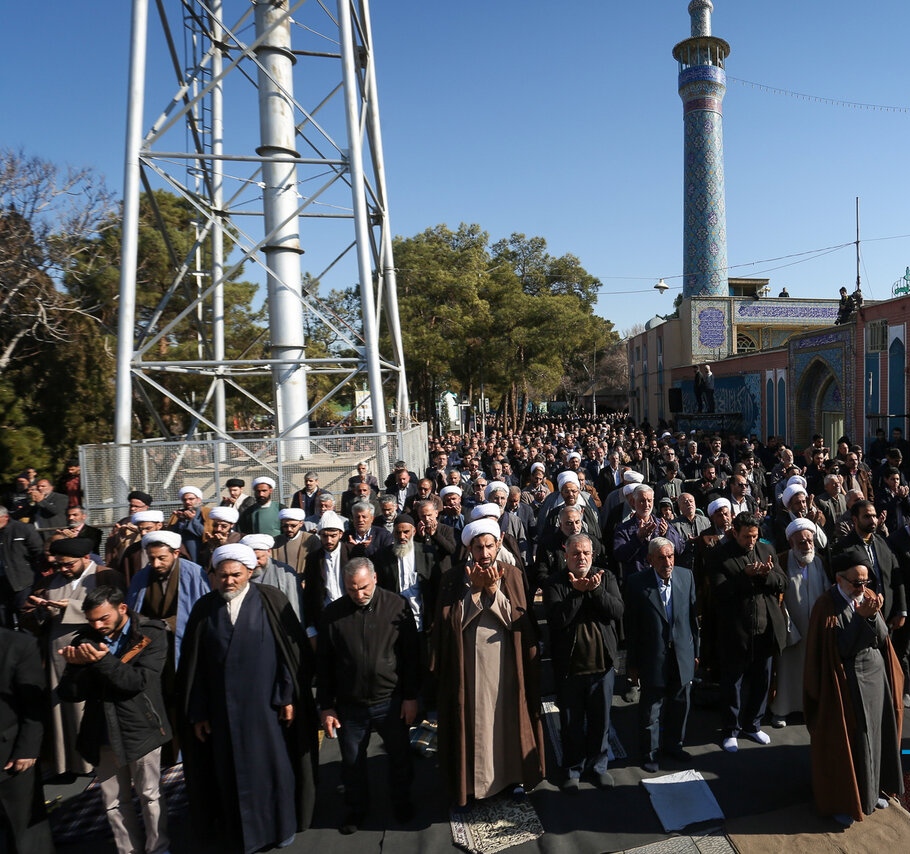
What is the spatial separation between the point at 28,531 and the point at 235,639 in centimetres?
405

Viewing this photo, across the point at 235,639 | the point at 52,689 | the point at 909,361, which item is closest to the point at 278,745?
the point at 235,639

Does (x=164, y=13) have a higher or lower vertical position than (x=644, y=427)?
higher

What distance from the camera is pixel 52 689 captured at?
154 inches

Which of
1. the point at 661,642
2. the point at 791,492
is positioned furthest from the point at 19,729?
the point at 791,492

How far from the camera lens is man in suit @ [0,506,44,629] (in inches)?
219

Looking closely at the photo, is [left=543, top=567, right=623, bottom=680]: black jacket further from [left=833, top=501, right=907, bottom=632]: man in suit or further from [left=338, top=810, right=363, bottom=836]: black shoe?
[left=833, top=501, right=907, bottom=632]: man in suit

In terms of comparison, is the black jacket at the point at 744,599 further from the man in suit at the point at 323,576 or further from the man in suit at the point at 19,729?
the man in suit at the point at 19,729

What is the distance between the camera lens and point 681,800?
3.65 meters

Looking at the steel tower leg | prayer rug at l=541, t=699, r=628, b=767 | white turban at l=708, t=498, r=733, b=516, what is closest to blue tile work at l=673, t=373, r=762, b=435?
white turban at l=708, t=498, r=733, b=516

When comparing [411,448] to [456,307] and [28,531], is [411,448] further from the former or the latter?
[456,307]

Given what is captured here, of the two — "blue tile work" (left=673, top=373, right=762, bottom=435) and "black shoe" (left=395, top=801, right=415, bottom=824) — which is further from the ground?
"blue tile work" (left=673, top=373, right=762, bottom=435)

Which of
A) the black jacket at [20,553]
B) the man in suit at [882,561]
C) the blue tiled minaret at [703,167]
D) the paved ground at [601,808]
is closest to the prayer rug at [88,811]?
the paved ground at [601,808]

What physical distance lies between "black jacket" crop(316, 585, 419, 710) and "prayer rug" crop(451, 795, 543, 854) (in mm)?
760

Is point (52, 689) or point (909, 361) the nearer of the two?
point (52, 689)
